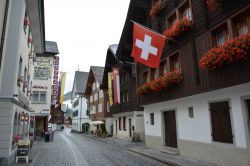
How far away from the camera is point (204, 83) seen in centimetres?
1105

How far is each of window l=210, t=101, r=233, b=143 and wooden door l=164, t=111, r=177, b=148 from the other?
12.9 feet

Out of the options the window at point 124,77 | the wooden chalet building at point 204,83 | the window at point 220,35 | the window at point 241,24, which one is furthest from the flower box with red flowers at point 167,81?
the window at point 124,77

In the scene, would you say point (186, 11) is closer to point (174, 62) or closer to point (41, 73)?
point (174, 62)

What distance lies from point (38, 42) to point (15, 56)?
9.24 meters

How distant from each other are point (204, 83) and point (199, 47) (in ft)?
6.20

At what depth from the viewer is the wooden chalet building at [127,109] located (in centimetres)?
2580

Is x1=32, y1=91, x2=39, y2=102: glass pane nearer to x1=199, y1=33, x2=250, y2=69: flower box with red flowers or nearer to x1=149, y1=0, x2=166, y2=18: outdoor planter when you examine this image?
x1=149, y1=0, x2=166, y2=18: outdoor planter

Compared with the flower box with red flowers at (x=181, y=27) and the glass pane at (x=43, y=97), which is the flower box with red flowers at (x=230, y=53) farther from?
the glass pane at (x=43, y=97)

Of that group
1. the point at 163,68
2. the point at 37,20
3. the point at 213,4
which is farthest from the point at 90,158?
the point at 213,4

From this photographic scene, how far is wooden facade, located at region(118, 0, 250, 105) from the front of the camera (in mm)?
9281

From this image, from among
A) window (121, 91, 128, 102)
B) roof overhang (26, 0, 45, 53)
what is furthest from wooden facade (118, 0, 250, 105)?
window (121, 91, 128, 102)

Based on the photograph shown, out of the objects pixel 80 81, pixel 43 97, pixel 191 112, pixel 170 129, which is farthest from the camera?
pixel 80 81

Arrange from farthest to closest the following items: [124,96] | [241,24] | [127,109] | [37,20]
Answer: [124,96] → [127,109] → [37,20] → [241,24]

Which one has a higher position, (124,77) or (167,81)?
(124,77)
